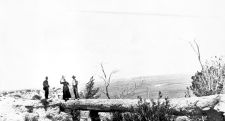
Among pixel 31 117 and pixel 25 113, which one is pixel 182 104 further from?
pixel 25 113

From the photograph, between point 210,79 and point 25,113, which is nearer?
point 210,79

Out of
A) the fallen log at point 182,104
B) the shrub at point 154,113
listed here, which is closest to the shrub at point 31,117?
the fallen log at point 182,104

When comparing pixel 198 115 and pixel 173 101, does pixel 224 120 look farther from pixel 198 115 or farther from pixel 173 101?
pixel 173 101

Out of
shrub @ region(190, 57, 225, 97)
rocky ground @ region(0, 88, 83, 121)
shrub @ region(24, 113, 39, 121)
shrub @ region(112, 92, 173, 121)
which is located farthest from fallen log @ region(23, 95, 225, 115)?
shrub @ region(190, 57, 225, 97)

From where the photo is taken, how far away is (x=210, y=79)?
43.2 feet

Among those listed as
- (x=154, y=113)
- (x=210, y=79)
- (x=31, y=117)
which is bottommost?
(x=31, y=117)

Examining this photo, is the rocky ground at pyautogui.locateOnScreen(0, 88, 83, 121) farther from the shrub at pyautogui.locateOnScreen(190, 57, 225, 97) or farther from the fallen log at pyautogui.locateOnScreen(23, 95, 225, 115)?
the shrub at pyautogui.locateOnScreen(190, 57, 225, 97)

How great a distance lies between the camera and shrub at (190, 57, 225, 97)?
12.7 metres

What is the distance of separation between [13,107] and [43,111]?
4.73 ft

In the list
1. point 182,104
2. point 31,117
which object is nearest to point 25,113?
point 31,117

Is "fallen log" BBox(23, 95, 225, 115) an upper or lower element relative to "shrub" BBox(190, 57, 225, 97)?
lower

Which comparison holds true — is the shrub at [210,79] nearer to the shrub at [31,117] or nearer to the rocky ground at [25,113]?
the rocky ground at [25,113]

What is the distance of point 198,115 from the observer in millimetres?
9117

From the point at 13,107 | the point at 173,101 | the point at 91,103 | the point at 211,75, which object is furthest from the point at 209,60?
the point at 13,107
